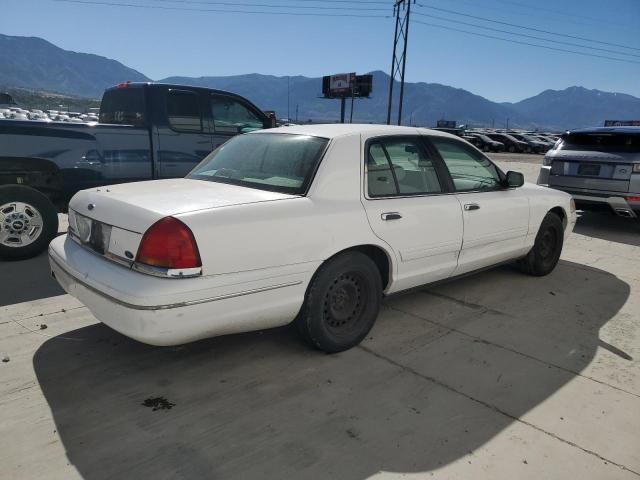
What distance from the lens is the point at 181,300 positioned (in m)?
2.56

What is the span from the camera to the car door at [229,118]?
20.5ft

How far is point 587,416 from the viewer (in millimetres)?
2766

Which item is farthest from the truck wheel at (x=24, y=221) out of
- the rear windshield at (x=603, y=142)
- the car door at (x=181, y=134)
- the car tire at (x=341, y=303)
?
the rear windshield at (x=603, y=142)

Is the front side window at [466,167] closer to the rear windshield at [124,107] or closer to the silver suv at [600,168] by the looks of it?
the rear windshield at [124,107]

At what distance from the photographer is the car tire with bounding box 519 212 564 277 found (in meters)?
5.12

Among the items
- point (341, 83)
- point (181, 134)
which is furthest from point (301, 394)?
point (341, 83)

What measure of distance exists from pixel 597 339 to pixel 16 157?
5516 mm

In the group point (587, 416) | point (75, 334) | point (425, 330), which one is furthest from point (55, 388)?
point (587, 416)

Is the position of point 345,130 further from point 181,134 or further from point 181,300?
point 181,134

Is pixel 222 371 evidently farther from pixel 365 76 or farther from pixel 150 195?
pixel 365 76

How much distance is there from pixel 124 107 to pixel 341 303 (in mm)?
4161

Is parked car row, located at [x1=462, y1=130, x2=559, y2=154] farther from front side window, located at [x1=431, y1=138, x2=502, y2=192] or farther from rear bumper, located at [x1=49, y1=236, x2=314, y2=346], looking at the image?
rear bumper, located at [x1=49, y1=236, x2=314, y2=346]

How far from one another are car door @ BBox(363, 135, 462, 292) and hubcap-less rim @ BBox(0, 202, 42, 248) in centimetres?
367

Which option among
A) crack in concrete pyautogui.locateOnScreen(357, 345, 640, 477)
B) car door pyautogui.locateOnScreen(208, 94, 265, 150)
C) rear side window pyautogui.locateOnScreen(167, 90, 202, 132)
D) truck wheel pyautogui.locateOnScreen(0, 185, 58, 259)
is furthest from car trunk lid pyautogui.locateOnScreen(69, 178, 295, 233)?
car door pyautogui.locateOnScreen(208, 94, 265, 150)
